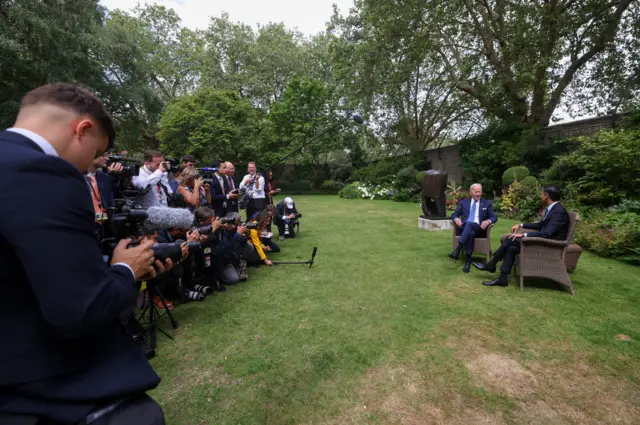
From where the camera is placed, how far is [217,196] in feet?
19.5

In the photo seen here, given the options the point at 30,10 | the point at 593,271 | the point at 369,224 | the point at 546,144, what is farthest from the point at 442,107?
the point at 30,10

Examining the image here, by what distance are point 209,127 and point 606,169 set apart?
1836 cm

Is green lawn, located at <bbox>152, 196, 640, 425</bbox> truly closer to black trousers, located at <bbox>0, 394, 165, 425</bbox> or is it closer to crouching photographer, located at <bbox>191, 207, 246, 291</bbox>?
crouching photographer, located at <bbox>191, 207, 246, 291</bbox>

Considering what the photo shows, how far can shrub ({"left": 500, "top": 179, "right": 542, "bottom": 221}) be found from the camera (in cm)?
977

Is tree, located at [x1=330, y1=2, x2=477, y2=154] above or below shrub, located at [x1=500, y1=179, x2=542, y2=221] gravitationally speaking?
above

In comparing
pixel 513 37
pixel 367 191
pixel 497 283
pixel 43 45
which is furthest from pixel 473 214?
pixel 367 191

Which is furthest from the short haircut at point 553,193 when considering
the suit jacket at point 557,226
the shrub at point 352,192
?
the shrub at point 352,192

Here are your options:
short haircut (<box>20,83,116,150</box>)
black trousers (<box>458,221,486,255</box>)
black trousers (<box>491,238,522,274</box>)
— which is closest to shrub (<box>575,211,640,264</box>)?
black trousers (<box>458,221,486,255</box>)

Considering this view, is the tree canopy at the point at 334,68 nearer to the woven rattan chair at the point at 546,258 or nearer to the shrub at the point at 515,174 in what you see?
the shrub at the point at 515,174

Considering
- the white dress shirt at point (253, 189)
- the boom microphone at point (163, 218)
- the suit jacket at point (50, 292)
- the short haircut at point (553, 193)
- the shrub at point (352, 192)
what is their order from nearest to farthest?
the suit jacket at point (50, 292) → the boom microphone at point (163, 218) → the short haircut at point (553, 193) → the white dress shirt at point (253, 189) → the shrub at point (352, 192)

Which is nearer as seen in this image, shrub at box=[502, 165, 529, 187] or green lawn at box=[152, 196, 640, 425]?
green lawn at box=[152, 196, 640, 425]

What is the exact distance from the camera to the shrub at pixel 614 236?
18.6 feet

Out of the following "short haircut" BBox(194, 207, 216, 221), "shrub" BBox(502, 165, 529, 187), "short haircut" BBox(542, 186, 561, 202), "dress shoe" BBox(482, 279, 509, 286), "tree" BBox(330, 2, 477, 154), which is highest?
"tree" BBox(330, 2, 477, 154)

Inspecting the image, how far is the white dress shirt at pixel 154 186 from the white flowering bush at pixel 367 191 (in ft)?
50.0
